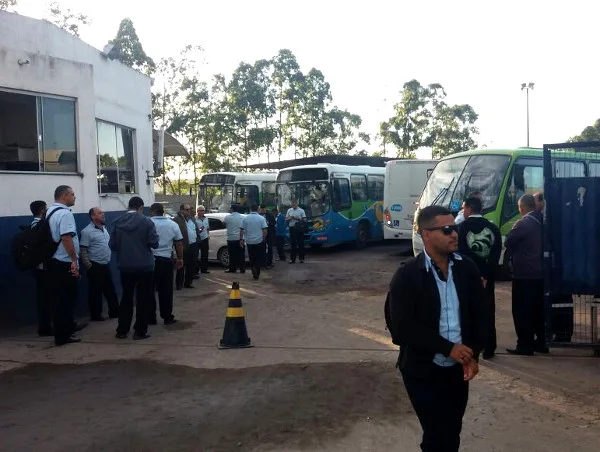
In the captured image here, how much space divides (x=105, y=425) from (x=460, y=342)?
133 inches

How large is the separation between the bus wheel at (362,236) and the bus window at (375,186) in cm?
128

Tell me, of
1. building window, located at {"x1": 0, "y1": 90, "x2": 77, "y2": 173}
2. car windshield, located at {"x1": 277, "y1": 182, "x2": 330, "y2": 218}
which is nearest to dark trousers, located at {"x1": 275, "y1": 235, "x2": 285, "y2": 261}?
car windshield, located at {"x1": 277, "y1": 182, "x2": 330, "y2": 218}

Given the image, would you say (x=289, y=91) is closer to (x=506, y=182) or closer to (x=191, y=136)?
(x=191, y=136)

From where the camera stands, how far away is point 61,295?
8.34 m

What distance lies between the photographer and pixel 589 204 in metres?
6.80

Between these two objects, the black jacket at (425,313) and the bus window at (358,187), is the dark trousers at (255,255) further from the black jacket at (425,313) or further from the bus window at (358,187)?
the black jacket at (425,313)

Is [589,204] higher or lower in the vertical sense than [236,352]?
higher

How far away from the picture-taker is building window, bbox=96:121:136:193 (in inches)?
473

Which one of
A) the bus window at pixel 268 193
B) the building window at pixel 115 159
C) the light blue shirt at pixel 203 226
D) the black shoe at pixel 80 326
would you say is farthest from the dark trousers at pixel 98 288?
the bus window at pixel 268 193

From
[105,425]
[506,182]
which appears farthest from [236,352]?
[506,182]

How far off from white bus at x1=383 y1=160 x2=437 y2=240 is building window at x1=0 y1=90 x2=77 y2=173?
459 inches

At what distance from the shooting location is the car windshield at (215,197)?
24989 mm

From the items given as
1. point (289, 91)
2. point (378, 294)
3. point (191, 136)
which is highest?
point (289, 91)

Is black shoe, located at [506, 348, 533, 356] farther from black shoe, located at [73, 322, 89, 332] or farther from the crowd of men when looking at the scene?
black shoe, located at [73, 322, 89, 332]
